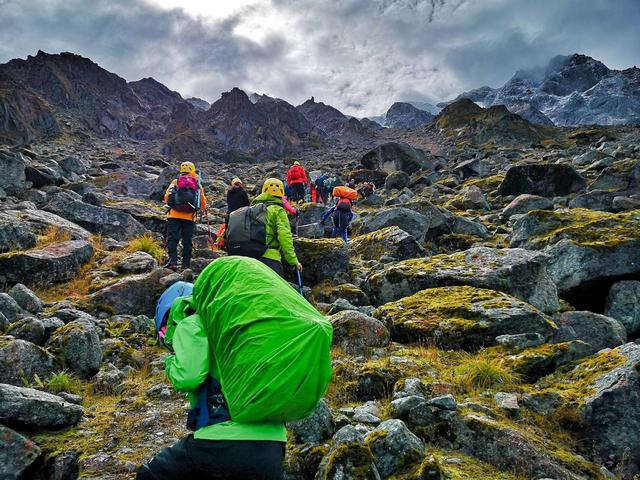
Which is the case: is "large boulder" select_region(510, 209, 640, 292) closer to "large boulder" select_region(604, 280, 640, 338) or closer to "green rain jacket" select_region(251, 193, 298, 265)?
"large boulder" select_region(604, 280, 640, 338)

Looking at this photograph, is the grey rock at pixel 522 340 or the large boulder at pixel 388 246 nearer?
the grey rock at pixel 522 340

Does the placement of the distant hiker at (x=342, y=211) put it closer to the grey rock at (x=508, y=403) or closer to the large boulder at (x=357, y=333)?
the large boulder at (x=357, y=333)

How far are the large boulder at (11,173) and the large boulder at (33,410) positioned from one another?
17.6 metres

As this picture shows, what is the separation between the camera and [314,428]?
4949mm

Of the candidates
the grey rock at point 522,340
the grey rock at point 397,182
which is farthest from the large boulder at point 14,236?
the grey rock at point 397,182

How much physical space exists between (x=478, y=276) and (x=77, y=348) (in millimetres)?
8126

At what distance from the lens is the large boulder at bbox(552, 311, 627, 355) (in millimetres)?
7547

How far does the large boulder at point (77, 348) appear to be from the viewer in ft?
21.8

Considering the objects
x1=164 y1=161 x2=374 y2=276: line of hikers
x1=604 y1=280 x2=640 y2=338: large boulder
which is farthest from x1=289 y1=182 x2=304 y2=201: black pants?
x1=604 y1=280 x2=640 y2=338: large boulder

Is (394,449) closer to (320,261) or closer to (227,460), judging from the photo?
(227,460)

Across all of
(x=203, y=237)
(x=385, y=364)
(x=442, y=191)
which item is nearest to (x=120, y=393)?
(x=385, y=364)

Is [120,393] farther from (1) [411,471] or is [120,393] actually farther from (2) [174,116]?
(2) [174,116]

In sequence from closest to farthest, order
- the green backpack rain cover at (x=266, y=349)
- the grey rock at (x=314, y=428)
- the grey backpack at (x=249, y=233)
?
1. the green backpack rain cover at (x=266, y=349)
2. the grey rock at (x=314, y=428)
3. the grey backpack at (x=249, y=233)

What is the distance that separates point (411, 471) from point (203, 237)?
13401 millimetres
